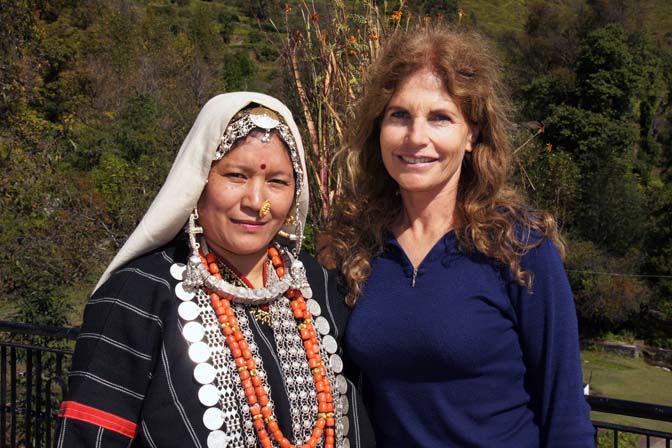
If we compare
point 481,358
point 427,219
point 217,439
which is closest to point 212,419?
point 217,439

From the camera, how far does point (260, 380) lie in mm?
1780

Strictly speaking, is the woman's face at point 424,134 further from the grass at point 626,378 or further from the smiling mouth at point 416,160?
the grass at point 626,378

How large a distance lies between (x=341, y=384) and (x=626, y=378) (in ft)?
51.2

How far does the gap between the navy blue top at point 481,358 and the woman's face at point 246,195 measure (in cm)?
44

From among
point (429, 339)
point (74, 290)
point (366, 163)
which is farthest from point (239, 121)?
point (74, 290)

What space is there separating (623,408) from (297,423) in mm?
1021

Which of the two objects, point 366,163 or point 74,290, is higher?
point 366,163

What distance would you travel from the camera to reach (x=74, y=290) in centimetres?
869

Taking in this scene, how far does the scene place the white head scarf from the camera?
1.72 m

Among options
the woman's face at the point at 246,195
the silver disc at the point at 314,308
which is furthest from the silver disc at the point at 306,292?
the woman's face at the point at 246,195

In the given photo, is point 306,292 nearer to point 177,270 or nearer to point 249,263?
point 249,263

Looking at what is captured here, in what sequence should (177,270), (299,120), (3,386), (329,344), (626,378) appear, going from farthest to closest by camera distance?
(626,378)
(299,120)
(3,386)
(329,344)
(177,270)

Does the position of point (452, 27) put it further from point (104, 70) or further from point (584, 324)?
point (104, 70)

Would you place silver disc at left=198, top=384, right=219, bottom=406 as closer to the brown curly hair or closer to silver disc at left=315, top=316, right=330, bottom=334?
silver disc at left=315, top=316, right=330, bottom=334
